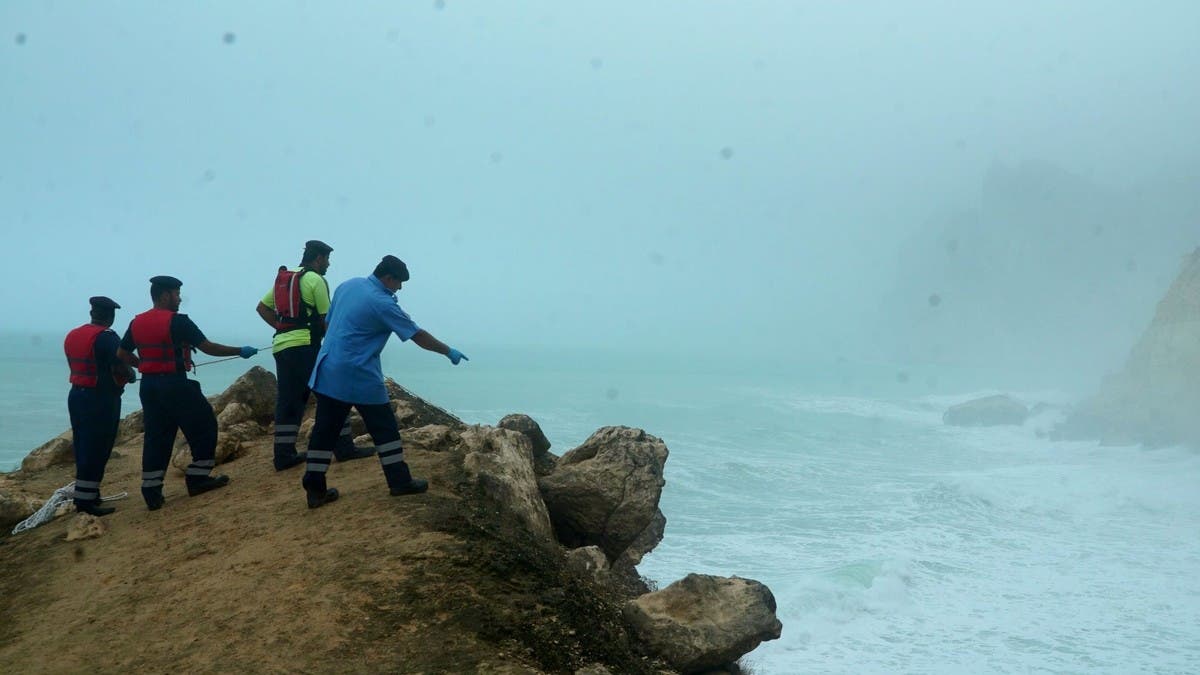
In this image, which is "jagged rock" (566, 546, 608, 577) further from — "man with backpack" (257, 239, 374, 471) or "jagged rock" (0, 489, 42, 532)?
"jagged rock" (0, 489, 42, 532)

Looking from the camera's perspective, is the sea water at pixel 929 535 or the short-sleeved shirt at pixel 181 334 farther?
the sea water at pixel 929 535

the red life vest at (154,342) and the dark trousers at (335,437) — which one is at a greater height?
the red life vest at (154,342)

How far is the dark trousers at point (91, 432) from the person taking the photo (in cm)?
737

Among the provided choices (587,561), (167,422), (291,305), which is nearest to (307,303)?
(291,305)

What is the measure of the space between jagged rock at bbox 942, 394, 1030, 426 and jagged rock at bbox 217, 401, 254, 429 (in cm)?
7006

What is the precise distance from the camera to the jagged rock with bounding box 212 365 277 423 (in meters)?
11.8

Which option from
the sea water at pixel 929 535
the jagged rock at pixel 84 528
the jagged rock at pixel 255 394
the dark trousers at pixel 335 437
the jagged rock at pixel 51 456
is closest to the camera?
the dark trousers at pixel 335 437

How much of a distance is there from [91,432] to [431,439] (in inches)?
121

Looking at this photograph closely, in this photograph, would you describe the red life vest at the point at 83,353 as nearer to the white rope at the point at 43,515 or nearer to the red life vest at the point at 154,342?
the red life vest at the point at 154,342

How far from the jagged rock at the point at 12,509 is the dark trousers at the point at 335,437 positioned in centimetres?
361

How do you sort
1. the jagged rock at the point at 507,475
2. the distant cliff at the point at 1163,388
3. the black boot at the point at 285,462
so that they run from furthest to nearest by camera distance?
1. the distant cliff at the point at 1163,388
2. the black boot at the point at 285,462
3. the jagged rock at the point at 507,475

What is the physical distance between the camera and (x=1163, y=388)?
5434cm

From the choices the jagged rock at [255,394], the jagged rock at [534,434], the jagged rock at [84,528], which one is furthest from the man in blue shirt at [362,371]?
the jagged rock at [255,394]

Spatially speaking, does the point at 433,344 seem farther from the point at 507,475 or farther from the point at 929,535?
the point at 929,535
